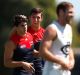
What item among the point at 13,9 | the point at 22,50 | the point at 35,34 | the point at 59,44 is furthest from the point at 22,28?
the point at 13,9

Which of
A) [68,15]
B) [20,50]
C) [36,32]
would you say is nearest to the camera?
[68,15]

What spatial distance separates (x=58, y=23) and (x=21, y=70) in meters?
1.20

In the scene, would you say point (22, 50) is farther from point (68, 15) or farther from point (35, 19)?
point (68, 15)

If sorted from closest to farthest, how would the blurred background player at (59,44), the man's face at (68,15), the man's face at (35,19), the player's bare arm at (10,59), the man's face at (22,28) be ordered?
the blurred background player at (59,44) < the man's face at (68,15) < the player's bare arm at (10,59) < the man's face at (22,28) < the man's face at (35,19)

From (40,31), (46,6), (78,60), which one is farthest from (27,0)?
(40,31)

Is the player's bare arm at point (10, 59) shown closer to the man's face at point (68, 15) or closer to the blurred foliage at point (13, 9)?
the man's face at point (68, 15)

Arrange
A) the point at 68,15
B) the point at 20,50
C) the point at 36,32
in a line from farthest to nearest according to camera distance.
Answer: the point at 36,32
the point at 20,50
the point at 68,15

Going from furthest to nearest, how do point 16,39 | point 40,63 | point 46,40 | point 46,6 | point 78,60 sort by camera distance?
point 46,6 → point 78,60 → point 40,63 → point 16,39 → point 46,40

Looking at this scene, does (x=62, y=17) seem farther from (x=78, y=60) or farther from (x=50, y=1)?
(x=50, y=1)

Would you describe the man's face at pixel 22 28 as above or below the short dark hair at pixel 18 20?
below

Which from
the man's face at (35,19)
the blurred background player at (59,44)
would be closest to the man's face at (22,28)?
the man's face at (35,19)

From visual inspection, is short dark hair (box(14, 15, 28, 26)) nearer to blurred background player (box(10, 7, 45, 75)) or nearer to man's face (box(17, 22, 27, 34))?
man's face (box(17, 22, 27, 34))

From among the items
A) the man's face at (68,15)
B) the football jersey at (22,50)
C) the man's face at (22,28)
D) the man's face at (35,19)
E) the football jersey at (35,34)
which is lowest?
the football jersey at (22,50)

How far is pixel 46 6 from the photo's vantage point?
3105cm
